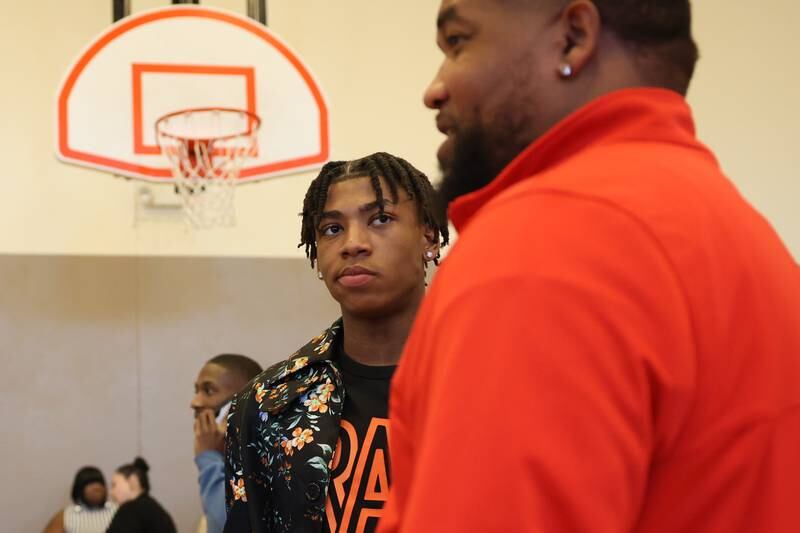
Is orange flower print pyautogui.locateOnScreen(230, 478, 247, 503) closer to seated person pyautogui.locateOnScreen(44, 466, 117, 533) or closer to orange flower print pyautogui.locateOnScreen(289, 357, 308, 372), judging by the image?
orange flower print pyautogui.locateOnScreen(289, 357, 308, 372)

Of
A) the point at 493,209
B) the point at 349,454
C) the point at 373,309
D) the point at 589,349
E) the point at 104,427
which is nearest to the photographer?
the point at 589,349

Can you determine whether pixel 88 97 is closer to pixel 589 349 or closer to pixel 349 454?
pixel 349 454

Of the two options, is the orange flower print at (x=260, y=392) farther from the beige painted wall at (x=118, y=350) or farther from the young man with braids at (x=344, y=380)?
the beige painted wall at (x=118, y=350)

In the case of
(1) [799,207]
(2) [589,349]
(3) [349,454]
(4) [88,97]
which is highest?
(4) [88,97]


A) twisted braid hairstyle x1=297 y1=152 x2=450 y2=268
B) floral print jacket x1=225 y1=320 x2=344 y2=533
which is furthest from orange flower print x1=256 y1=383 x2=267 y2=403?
twisted braid hairstyle x1=297 y1=152 x2=450 y2=268

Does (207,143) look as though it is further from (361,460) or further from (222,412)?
(361,460)

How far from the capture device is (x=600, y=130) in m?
1.07

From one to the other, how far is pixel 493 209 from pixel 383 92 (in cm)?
626

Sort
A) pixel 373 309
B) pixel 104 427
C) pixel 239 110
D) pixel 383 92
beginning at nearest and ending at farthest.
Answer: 1. pixel 373 309
2. pixel 239 110
3. pixel 104 427
4. pixel 383 92

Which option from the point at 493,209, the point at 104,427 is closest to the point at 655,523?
the point at 493,209

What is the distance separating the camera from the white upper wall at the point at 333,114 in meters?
6.65

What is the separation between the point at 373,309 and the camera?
2.60 m

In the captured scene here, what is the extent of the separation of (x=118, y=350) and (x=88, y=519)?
102 centimetres

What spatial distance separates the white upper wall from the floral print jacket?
436 cm
